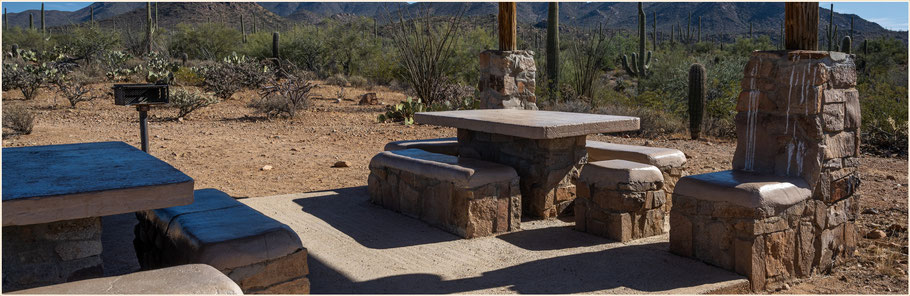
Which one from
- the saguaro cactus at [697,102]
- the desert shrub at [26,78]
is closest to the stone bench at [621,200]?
the saguaro cactus at [697,102]

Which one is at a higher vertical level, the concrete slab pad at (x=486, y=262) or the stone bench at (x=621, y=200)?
the stone bench at (x=621, y=200)

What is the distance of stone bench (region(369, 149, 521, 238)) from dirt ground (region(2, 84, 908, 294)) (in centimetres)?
187

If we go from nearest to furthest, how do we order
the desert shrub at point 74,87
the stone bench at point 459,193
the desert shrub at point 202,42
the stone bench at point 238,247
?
the stone bench at point 238,247, the stone bench at point 459,193, the desert shrub at point 74,87, the desert shrub at point 202,42

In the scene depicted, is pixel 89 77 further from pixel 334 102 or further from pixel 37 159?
pixel 37 159

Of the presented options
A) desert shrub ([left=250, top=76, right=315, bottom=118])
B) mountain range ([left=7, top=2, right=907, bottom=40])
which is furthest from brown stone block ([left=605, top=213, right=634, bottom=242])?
mountain range ([left=7, top=2, right=907, bottom=40])

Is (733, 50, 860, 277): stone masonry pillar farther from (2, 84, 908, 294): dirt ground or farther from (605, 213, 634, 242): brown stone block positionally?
(605, 213, 634, 242): brown stone block

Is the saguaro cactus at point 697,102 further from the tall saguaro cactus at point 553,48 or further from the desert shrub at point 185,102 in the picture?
the desert shrub at point 185,102

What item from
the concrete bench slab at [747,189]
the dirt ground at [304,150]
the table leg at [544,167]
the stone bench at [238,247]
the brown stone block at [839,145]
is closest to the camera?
the stone bench at [238,247]

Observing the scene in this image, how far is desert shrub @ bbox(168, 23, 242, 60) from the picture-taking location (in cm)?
2762

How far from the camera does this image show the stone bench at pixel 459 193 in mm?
5227

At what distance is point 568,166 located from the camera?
19.5ft

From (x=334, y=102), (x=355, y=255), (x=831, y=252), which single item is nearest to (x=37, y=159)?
(x=355, y=255)

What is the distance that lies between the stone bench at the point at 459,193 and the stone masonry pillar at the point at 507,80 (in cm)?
202

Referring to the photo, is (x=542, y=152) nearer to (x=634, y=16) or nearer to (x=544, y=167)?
(x=544, y=167)
